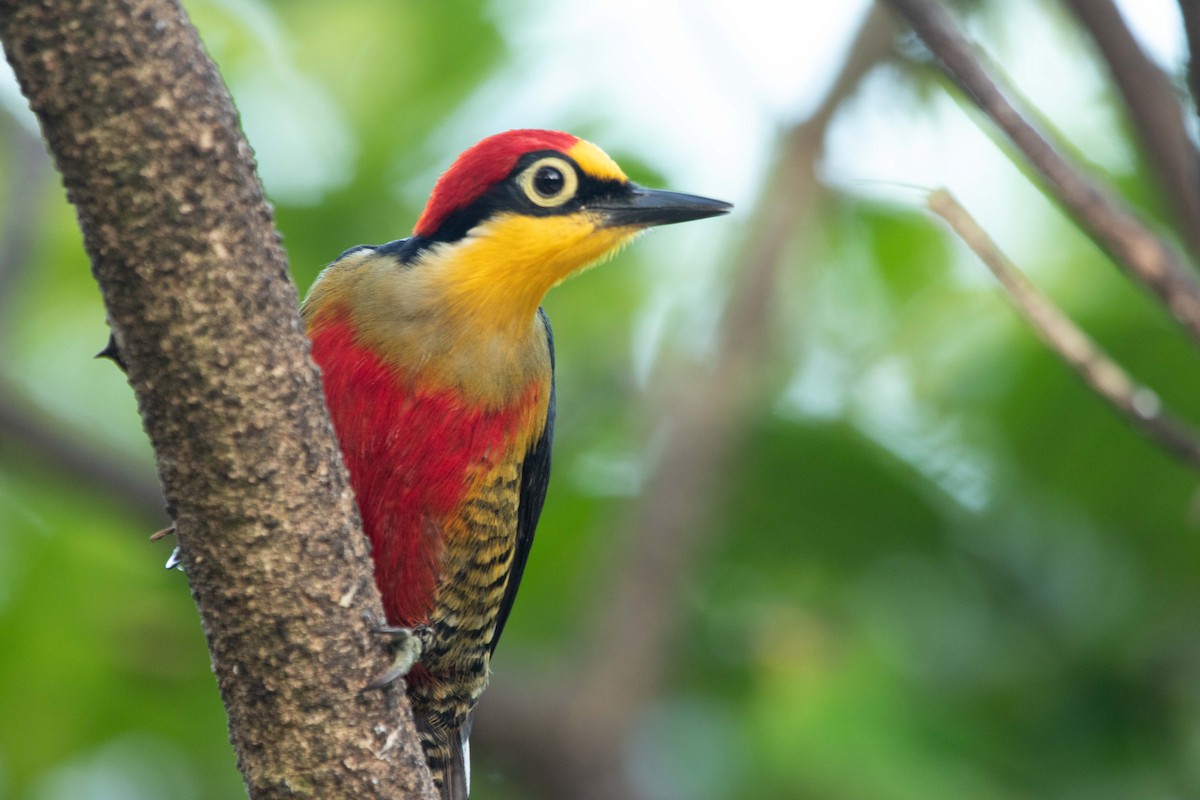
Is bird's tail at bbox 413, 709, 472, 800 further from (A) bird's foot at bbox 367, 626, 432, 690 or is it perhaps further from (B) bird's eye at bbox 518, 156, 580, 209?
(B) bird's eye at bbox 518, 156, 580, 209

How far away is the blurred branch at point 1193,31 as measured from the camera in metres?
2.48

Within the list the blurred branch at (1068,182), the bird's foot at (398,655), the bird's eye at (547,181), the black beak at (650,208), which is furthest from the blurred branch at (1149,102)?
the bird's foot at (398,655)

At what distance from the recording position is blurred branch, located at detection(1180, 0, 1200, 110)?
8.14 ft

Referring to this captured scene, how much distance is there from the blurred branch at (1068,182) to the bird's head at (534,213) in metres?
1.19

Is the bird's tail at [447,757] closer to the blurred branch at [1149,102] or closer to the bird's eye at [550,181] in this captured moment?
the bird's eye at [550,181]

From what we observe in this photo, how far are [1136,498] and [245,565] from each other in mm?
4537

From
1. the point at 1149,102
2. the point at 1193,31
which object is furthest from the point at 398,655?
the point at 1149,102

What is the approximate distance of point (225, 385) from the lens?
243 centimetres

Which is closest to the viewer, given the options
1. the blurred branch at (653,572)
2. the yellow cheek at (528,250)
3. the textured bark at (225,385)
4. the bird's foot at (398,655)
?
the textured bark at (225,385)

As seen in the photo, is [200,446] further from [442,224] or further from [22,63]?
[442,224]

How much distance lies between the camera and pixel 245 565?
2.58 metres

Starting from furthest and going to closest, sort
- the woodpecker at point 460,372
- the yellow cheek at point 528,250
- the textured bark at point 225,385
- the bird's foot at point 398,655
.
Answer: the yellow cheek at point 528,250
the woodpecker at point 460,372
the bird's foot at point 398,655
the textured bark at point 225,385

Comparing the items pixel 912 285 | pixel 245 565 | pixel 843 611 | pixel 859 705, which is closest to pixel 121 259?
pixel 245 565

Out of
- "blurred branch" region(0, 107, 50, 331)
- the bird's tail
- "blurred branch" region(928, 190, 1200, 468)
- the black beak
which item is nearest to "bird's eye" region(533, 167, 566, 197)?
the black beak
